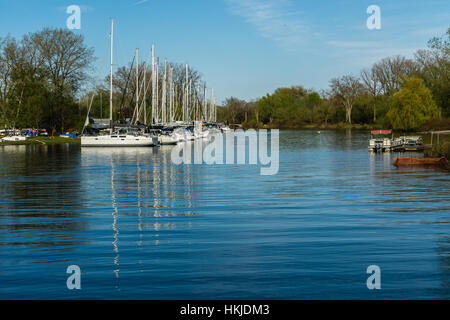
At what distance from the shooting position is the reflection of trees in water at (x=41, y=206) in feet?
53.5

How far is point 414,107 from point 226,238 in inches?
4509

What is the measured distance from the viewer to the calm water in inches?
438

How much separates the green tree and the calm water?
9521cm

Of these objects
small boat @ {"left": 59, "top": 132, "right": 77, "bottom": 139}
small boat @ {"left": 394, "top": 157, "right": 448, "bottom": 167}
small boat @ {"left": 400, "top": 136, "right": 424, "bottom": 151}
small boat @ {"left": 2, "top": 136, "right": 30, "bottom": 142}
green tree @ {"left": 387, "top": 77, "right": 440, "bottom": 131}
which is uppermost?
green tree @ {"left": 387, "top": 77, "right": 440, "bottom": 131}

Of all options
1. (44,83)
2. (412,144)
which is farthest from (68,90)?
(412,144)

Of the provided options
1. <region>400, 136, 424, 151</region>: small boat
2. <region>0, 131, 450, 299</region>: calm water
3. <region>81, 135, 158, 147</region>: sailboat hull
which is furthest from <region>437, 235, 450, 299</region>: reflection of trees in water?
<region>81, 135, 158, 147</region>: sailboat hull

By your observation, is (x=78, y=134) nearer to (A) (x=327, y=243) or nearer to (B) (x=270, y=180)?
(B) (x=270, y=180)

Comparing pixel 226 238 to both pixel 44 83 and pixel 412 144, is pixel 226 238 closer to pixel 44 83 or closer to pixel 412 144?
pixel 412 144

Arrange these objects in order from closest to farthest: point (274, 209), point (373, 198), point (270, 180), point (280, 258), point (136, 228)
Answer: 1. point (280, 258)
2. point (136, 228)
3. point (274, 209)
4. point (373, 198)
5. point (270, 180)

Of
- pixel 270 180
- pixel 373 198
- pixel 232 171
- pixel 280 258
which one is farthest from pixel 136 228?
pixel 232 171

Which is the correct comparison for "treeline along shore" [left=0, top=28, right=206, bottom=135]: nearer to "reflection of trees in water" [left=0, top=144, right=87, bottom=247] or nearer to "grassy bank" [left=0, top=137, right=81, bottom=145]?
"grassy bank" [left=0, top=137, right=81, bottom=145]

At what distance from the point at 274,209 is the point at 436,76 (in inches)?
4418

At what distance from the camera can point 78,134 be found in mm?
103250

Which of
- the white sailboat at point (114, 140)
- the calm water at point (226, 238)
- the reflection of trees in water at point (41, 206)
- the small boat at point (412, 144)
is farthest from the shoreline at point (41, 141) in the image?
the calm water at point (226, 238)
